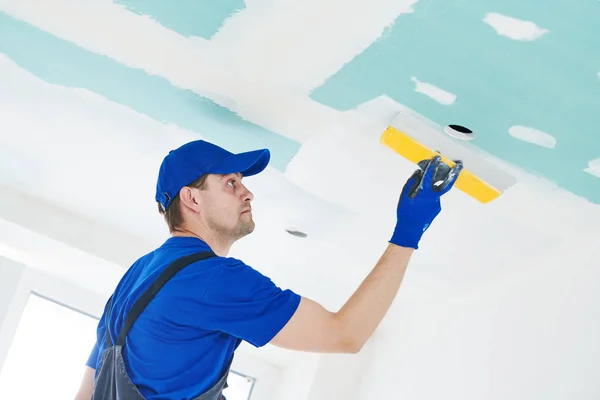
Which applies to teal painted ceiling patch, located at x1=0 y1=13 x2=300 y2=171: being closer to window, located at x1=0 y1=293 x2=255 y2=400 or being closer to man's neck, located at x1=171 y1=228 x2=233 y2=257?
man's neck, located at x1=171 y1=228 x2=233 y2=257

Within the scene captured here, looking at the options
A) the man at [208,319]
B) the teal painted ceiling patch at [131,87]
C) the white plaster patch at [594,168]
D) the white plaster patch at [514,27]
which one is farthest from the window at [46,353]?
the white plaster patch at [514,27]

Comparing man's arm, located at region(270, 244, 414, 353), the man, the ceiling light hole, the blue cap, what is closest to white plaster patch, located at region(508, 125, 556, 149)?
the ceiling light hole

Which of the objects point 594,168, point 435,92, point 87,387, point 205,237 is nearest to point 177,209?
point 205,237

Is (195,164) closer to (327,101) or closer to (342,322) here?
(327,101)

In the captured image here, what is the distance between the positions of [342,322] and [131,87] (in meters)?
1.22

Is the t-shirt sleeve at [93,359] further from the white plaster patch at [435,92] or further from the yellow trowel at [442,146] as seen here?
the white plaster patch at [435,92]

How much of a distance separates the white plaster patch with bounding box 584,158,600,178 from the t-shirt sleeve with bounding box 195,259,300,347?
990mm

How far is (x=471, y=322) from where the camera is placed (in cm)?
326

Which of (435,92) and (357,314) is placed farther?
(435,92)

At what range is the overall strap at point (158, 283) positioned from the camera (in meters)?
1.81

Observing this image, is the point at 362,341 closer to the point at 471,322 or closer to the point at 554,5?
the point at 554,5

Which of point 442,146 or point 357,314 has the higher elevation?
point 442,146

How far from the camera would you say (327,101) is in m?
2.28

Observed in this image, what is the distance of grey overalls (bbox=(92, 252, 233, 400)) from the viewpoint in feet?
5.94
